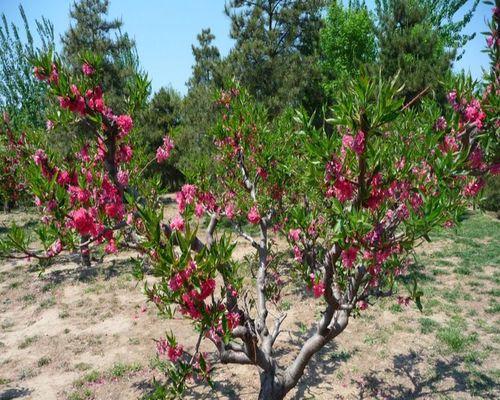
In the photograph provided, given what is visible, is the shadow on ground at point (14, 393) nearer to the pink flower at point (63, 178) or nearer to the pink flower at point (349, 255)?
the pink flower at point (63, 178)

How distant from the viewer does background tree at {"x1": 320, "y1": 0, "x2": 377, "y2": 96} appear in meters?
28.7

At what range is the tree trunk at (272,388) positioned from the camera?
444cm

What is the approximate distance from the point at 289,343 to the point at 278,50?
16408 millimetres

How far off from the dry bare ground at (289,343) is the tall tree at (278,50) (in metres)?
11.0

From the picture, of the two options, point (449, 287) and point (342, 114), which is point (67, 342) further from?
point (449, 287)

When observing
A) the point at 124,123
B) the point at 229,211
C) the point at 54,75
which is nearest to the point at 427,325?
the point at 229,211

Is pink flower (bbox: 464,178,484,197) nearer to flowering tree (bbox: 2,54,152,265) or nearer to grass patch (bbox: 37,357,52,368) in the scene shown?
flowering tree (bbox: 2,54,152,265)

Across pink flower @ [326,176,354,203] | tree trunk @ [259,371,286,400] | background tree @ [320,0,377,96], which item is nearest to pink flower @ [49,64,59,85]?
pink flower @ [326,176,354,203]

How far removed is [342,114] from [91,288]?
31.8 feet

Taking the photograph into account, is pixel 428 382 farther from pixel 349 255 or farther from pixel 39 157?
pixel 39 157

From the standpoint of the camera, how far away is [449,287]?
30.6 feet

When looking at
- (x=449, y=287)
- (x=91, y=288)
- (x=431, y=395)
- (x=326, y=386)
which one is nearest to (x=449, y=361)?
(x=431, y=395)

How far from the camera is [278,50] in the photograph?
1930 cm

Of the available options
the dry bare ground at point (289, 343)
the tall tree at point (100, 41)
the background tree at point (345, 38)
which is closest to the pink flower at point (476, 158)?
the dry bare ground at point (289, 343)
